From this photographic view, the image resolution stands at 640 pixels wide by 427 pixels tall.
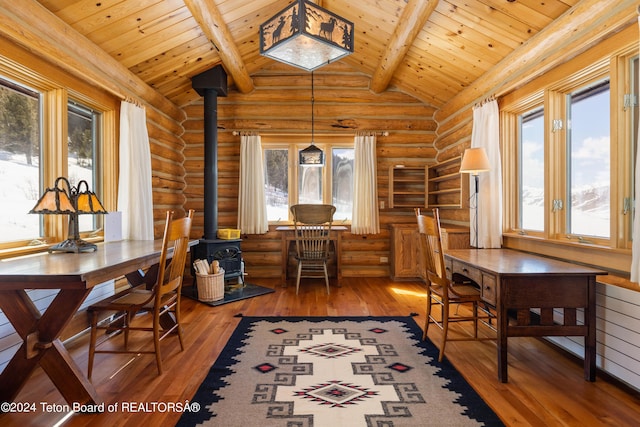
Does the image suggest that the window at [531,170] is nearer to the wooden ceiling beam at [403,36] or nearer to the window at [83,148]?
the wooden ceiling beam at [403,36]

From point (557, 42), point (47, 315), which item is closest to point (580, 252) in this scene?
point (557, 42)

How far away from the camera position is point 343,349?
277 centimetres

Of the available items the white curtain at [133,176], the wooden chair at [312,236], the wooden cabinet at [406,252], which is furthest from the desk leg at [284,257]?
the white curtain at [133,176]

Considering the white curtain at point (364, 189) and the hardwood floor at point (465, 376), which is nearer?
the hardwood floor at point (465, 376)

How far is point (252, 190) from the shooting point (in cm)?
534

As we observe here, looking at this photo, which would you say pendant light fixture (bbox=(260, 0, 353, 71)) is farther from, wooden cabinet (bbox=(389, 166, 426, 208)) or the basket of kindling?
wooden cabinet (bbox=(389, 166, 426, 208))

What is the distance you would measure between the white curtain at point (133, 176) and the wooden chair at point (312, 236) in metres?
1.74

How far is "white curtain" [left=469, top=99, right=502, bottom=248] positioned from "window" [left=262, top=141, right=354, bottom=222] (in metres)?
2.18

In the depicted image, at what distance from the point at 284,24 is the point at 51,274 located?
2.06 m

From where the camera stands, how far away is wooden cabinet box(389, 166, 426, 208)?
5.48 metres

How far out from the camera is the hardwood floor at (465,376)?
1869mm

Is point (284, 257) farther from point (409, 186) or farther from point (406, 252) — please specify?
point (409, 186)

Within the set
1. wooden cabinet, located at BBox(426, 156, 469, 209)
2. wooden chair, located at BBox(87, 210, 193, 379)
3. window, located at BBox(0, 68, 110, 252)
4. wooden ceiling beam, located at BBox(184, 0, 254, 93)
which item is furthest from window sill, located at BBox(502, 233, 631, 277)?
window, located at BBox(0, 68, 110, 252)

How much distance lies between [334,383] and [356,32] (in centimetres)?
416
